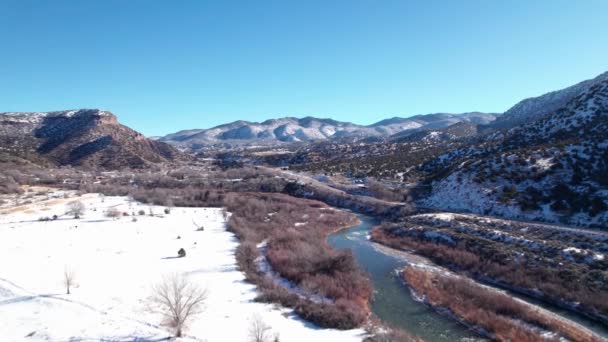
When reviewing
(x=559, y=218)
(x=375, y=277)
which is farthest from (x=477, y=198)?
(x=375, y=277)

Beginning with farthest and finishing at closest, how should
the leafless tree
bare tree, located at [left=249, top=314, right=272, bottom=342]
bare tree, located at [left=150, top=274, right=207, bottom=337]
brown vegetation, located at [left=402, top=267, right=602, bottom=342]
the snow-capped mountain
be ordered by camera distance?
1. the snow-capped mountain
2. the leafless tree
3. brown vegetation, located at [left=402, top=267, right=602, bottom=342]
4. bare tree, located at [left=150, top=274, right=207, bottom=337]
5. bare tree, located at [left=249, top=314, right=272, bottom=342]

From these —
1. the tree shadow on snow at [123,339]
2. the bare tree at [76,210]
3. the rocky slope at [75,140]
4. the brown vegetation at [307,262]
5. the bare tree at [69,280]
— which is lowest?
the brown vegetation at [307,262]

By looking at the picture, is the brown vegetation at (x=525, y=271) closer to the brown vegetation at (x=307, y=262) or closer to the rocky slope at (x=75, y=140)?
the brown vegetation at (x=307, y=262)

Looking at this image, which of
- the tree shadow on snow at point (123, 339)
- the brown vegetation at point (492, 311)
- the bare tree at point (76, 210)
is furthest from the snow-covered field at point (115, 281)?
the brown vegetation at point (492, 311)

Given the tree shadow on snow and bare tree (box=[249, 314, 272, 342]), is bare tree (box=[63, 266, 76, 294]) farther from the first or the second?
bare tree (box=[249, 314, 272, 342])

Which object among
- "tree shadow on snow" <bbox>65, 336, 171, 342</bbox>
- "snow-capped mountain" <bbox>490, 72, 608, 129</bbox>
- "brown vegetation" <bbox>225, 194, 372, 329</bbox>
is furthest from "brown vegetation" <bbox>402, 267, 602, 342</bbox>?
"snow-capped mountain" <bbox>490, 72, 608, 129</bbox>

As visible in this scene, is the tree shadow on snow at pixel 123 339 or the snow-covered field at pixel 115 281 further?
the snow-covered field at pixel 115 281
